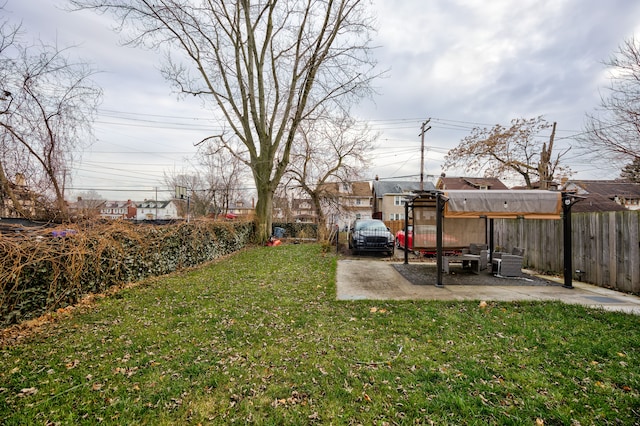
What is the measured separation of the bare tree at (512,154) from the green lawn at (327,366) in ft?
69.5

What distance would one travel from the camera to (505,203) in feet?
22.0

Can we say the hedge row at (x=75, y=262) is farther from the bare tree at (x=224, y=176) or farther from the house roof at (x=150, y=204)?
the house roof at (x=150, y=204)

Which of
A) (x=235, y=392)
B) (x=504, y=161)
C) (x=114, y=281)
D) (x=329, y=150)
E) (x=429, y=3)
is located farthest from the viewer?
(x=329, y=150)

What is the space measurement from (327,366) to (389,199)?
37.9m

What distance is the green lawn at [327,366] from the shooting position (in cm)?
244

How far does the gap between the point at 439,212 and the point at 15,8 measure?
1093cm

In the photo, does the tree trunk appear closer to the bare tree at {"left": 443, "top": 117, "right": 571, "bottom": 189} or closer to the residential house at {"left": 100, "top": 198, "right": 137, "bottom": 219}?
the residential house at {"left": 100, "top": 198, "right": 137, "bottom": 219}

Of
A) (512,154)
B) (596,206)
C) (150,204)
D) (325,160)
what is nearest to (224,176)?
(325,160)

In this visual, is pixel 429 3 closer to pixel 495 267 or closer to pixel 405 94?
pixel 405 94

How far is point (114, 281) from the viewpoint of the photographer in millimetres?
6199

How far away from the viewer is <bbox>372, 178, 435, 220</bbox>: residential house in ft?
130

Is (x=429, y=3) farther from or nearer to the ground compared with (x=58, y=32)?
farther from the ground

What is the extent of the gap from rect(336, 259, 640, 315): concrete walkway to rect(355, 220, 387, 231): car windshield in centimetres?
517

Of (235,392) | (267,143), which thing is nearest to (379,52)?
(267,143)
